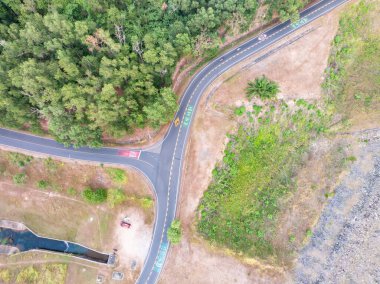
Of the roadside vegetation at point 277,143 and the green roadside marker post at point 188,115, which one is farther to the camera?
the green roadside marker post at point 188,115

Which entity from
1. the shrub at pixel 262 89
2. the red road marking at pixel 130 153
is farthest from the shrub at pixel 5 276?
the shrub at pixel 262 89

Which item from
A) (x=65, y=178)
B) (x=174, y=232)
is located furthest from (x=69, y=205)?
(x=174, y=232)

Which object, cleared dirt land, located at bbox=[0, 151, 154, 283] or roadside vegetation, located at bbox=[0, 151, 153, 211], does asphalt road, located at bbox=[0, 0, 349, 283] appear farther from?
roadside vegetation, located at bbox=[0, 151, 153, 211]

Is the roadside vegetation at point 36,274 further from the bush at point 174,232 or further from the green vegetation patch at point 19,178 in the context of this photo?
the bush at point 174,232

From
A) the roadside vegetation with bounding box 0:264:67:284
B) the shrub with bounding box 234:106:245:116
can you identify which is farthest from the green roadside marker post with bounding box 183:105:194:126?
the roadside vegetation with bounding box 0:264:67:284

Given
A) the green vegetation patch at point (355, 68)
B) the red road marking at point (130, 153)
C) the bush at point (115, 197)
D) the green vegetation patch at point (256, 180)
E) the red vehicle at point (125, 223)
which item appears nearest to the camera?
the red vehicle at point (125, 223)
